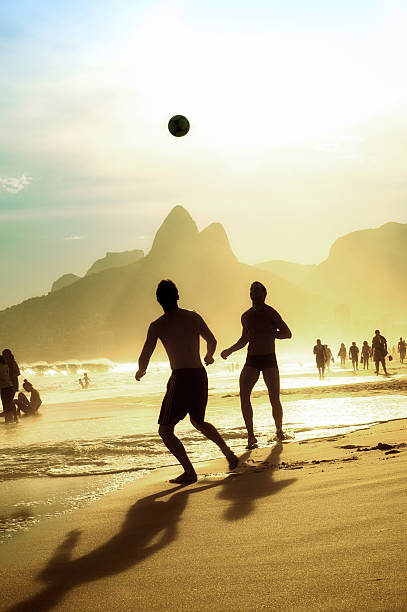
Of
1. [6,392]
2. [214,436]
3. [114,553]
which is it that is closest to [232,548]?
[114,553]

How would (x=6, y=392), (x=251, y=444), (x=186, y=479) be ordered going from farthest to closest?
(x=6, y=392)
(x=251, y=444)
(x=186, y=479)

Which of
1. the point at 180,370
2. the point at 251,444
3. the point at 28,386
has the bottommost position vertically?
the point at 251,444

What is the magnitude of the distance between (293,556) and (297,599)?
0.52 m

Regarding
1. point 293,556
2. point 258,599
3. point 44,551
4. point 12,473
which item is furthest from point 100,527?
point 12,473

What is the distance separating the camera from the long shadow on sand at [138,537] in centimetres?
315

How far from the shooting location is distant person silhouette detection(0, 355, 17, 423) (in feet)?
55.2

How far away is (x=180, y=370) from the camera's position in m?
6.03

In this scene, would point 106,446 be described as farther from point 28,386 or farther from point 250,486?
point 28,386

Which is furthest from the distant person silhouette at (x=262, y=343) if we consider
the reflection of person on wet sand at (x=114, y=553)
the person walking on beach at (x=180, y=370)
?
the reflection of person on wet sand at (x=114, y=553)

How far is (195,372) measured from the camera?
19.8 ft

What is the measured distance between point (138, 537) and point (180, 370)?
7.28ft

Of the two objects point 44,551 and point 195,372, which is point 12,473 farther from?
point 44,551

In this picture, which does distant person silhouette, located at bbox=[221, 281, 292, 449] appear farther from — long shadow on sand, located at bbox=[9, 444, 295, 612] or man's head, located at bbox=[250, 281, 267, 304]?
long shadow on sand, located at bbox=[9, 444, 295, 612]

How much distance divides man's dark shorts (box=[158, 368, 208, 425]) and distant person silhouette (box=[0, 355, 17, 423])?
1174 cm
